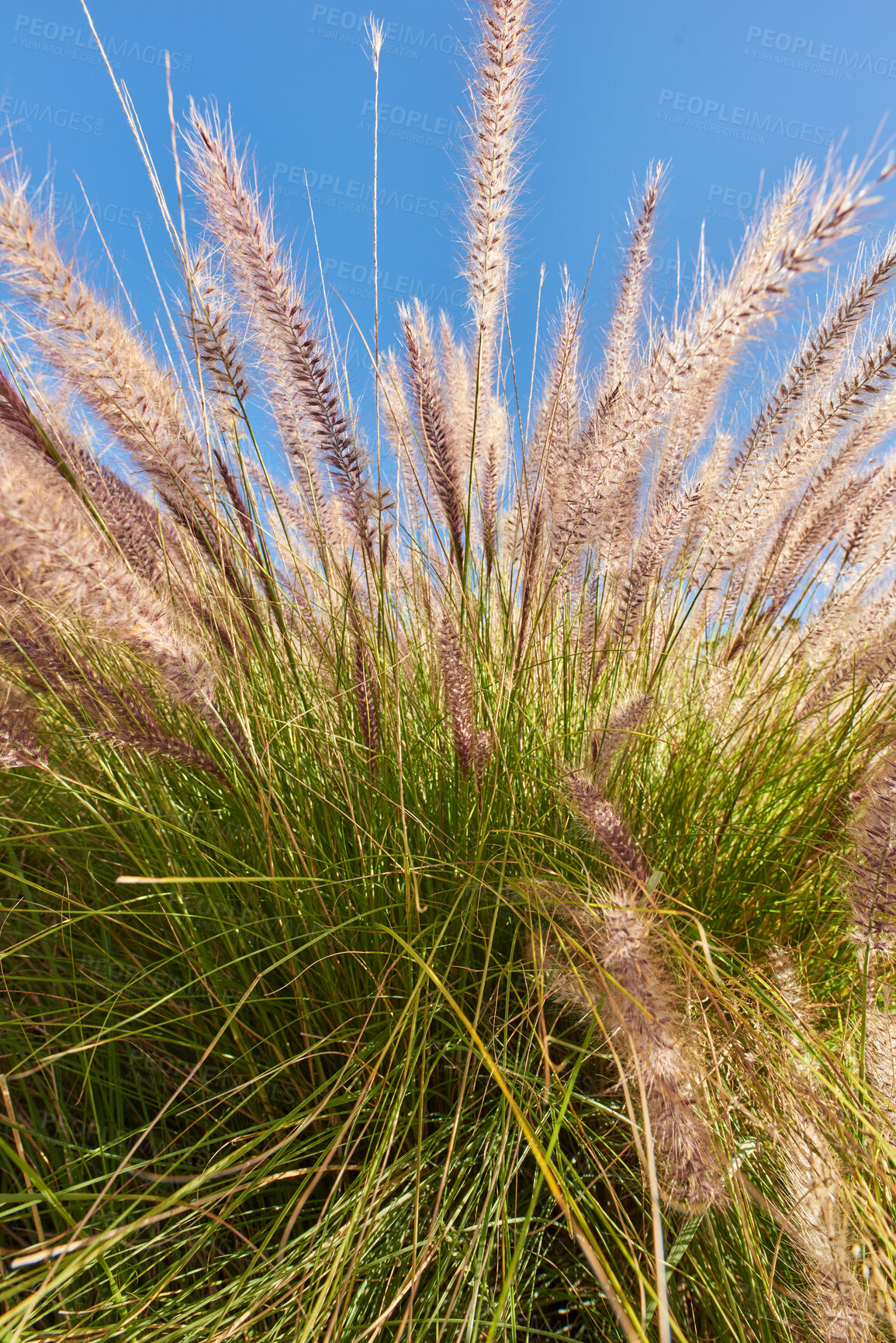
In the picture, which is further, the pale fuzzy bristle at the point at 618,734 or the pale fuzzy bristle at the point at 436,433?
the pale fuzzy bristle at the point at 436,433

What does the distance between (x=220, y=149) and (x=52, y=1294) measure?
1.85 meters

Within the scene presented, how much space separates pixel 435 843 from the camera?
1458 millimetres

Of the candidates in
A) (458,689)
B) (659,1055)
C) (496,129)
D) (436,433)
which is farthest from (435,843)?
(496,129)

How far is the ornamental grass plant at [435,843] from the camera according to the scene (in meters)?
0.94

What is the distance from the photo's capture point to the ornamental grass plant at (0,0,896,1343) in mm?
940

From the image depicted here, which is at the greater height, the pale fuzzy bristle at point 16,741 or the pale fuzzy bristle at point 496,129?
the pale fuzzy bristle at point 496,129

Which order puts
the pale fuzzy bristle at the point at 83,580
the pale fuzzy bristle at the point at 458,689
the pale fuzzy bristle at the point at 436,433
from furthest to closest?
the pale fuzzy bristle at the point at 436,433 → the pale fuzzy bristle at the point at 458,689 → the pale fuzzy bristle at the point at 83,580

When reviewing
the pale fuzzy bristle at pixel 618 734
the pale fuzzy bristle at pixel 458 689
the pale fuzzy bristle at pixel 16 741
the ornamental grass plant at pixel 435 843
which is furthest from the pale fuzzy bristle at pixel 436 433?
the pale fuzzy bristle at pixel 16 741

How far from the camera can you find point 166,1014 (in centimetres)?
128

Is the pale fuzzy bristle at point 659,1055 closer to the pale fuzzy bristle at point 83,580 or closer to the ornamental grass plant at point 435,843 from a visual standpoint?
the ornamental grass plant at point 435,843

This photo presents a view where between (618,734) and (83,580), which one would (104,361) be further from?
(618,734)

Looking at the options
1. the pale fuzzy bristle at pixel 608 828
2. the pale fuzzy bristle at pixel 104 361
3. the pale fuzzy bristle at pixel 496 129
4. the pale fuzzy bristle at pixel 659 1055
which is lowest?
the pale fuzzy bristle at pixel 659 1055

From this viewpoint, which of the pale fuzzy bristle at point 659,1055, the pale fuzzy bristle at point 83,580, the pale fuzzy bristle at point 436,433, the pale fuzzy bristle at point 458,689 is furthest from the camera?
the pale fuzzy bristle at point 436,433

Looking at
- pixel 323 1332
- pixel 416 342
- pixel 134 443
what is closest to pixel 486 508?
pixel 416 342
